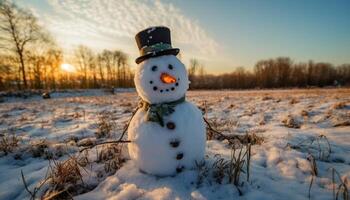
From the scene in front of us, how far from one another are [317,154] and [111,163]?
233 cm

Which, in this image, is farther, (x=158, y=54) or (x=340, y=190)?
(x=158, y=54)

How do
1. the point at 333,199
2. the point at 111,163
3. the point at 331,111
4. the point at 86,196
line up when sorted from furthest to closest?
the point at 331,111
the point at 111,163
the point at 86,196
the point at 333,199

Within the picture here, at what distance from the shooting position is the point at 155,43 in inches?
80.2

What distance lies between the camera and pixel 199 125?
203cm

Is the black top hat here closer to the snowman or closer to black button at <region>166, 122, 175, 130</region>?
the snowman

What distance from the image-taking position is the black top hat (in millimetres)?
1995

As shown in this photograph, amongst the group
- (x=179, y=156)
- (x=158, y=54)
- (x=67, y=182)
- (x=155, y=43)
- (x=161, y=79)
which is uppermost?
(x=155, y=43)

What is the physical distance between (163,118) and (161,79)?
A: 1.15 ft

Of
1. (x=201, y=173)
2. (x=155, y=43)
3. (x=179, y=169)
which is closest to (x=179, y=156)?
(x=179, y=169)

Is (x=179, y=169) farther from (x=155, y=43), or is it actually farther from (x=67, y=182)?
(x=155, y=43)

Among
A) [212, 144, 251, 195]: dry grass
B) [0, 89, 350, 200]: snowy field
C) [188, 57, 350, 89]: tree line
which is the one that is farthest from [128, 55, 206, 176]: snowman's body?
[188, 57, 350, 89]: tree line

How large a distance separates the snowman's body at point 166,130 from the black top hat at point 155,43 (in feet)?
0.18

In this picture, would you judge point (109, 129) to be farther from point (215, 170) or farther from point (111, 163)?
point (215, 170)

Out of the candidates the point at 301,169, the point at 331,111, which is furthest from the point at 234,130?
the point at 331,111
